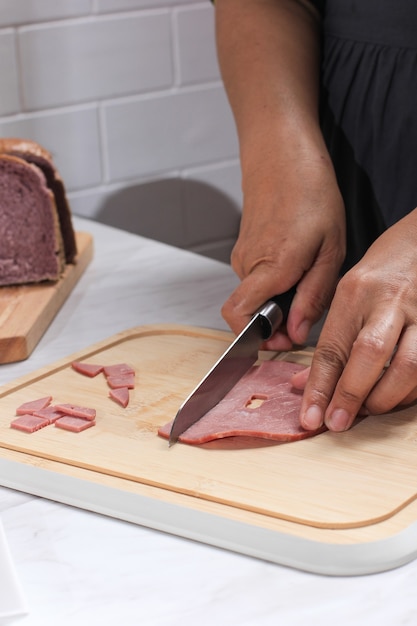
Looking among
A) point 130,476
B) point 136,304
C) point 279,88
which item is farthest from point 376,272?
point 136,304

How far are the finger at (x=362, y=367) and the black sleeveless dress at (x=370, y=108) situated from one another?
43 cm

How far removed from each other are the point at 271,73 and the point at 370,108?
14 centimetres

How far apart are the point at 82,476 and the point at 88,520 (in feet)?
0.14

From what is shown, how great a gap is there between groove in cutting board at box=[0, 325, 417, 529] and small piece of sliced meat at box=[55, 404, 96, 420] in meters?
0.01

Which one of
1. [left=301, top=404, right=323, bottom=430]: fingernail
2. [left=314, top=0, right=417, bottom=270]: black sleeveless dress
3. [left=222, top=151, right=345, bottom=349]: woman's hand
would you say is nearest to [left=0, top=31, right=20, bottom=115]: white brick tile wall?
[left=314, top=0, right=417, bottom=270]: black sleeveless dress

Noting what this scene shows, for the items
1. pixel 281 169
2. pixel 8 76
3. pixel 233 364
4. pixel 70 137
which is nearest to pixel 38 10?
pixel 8 76

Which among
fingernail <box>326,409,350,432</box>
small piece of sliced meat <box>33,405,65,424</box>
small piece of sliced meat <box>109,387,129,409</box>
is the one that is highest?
fingernail <box>326,409,350,432</box>

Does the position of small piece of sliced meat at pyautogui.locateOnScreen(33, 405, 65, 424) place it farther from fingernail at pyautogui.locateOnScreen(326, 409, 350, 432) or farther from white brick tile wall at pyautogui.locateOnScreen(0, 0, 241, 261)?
white brick tile wall at pyautogui.locateOnScreen(0, 0, 241, 261)

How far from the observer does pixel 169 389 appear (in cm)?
103

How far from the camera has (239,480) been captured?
0.80 metres

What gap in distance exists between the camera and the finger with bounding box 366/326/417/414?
0.89 metres

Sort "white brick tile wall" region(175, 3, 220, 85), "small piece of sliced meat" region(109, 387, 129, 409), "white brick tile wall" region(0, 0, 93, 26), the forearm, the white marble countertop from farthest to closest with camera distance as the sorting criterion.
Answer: "white brick tile wall" region(175, 3, 220, 85), "white brick tile wall" region(0, 0, 93, 26), the forearm, "small piece of sliced meat" region(109, 387, 129, 409), the white marble countertop

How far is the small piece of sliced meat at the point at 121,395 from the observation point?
980 mm

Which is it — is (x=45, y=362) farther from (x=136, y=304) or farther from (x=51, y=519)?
(x=51, y=519)
